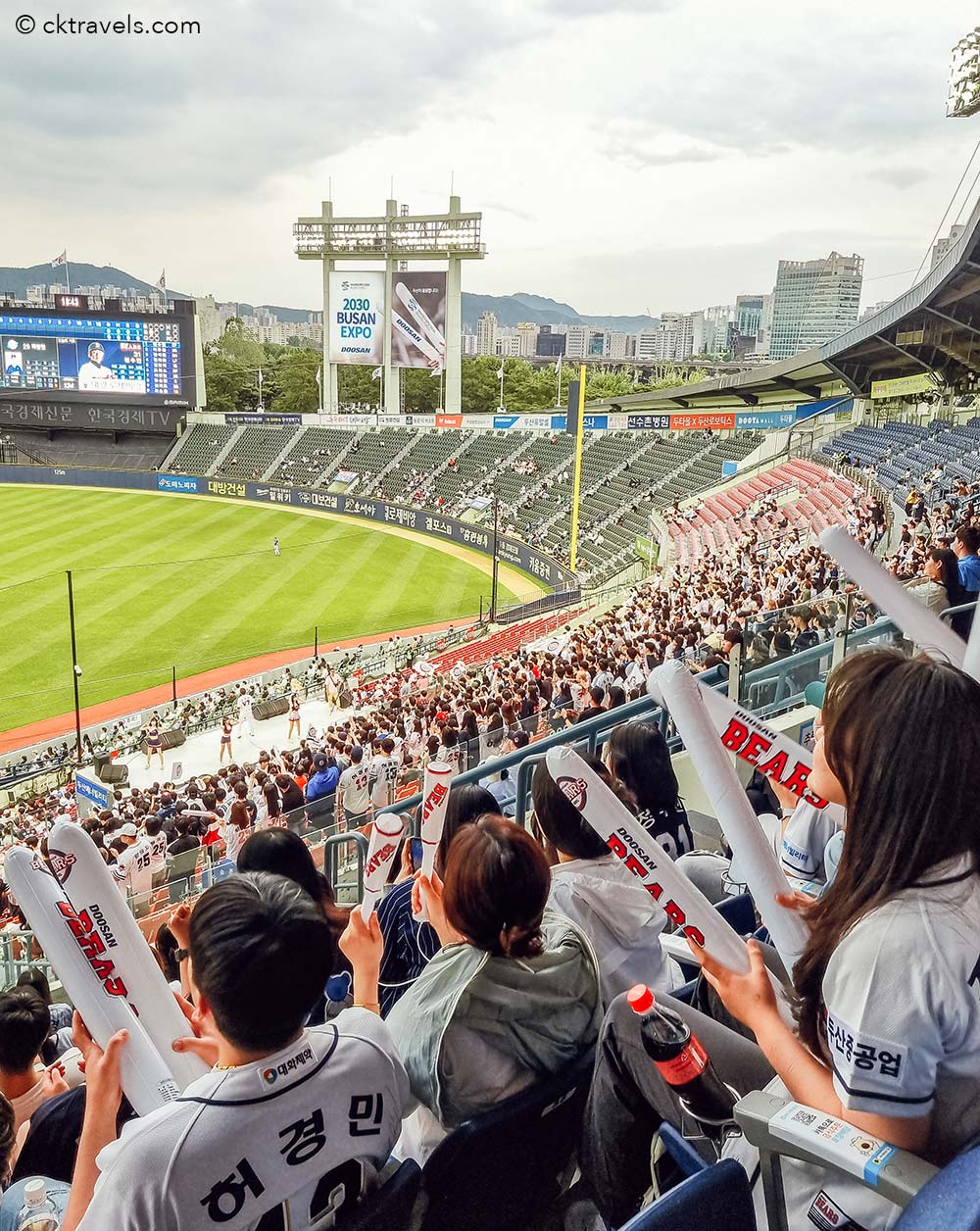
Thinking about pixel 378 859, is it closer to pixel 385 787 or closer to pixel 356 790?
pixel 385 787

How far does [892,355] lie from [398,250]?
1200 inches

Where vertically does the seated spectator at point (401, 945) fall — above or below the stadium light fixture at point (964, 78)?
below

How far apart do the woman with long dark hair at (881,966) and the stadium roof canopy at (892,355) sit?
63.4 ft

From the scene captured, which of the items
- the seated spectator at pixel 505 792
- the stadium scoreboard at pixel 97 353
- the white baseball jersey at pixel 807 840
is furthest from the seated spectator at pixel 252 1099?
the stadium scoreboard at pixel 97 353

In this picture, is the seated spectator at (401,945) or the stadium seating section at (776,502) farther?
the stadium seating section at (776,502)

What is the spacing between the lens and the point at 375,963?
99.4 inches

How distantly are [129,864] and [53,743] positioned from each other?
12.0 m

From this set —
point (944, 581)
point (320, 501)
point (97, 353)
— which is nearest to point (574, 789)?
point (944, 581)

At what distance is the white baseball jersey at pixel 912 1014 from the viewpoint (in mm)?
1614

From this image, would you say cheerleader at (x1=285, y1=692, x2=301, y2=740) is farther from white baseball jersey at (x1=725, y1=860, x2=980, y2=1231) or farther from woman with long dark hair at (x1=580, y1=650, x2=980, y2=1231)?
white baseball jersey at (x1=725, y1=860, x2=980, y2=1231)

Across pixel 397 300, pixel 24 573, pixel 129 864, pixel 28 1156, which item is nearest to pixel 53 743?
pixel 129 864

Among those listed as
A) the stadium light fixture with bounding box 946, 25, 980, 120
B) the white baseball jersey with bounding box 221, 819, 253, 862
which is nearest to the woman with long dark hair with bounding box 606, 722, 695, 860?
the white baseball jersey with bounding box 221, 819, 253, 862

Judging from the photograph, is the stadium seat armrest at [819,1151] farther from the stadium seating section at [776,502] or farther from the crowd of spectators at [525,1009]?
the stadium seating section at [776,502]

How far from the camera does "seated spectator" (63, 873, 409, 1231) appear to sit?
1.76 metres
